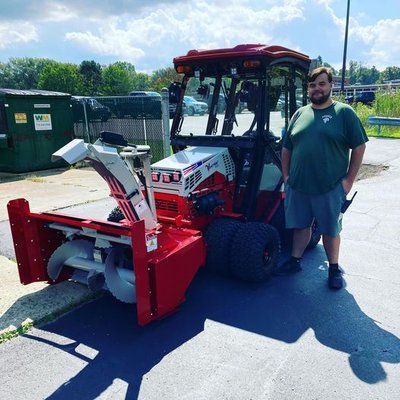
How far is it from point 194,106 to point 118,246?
2.02 m

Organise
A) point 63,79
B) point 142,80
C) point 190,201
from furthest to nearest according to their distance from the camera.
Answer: point 142,80
point 63,79
point 190,201

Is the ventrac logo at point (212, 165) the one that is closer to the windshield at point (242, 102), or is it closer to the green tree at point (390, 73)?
the windshield at point (242, 102)

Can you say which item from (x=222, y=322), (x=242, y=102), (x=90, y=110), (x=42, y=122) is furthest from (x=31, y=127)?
(x=222, y=322)

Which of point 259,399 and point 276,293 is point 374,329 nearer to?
point 276,293

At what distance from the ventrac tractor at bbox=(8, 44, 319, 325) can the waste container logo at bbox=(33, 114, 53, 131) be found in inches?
285

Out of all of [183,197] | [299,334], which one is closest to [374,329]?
[299,334]

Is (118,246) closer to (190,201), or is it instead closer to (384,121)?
(190,201)

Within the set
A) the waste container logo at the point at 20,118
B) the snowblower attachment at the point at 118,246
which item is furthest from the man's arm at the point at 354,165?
the waste container logo at the point at 20,118

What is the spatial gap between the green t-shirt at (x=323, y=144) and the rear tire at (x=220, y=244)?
0.77m

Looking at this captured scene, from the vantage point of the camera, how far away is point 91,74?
226 feet

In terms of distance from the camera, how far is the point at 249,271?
3.98 metres

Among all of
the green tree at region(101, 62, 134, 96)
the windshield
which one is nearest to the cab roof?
the windshield

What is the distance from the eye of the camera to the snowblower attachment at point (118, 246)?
318cm

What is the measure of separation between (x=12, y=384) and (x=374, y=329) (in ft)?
9.01
